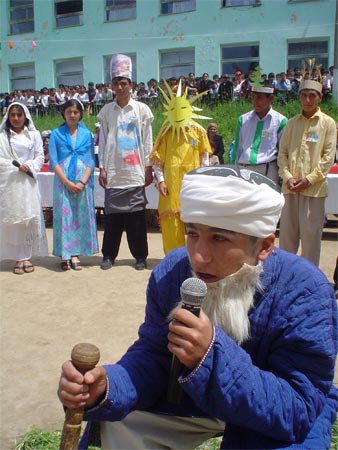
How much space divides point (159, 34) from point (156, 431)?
58.4 ft

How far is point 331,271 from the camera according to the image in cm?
569

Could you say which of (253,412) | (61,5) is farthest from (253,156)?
(61,5)

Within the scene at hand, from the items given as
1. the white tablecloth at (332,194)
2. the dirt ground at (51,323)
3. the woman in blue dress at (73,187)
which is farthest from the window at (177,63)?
the woman in blue dress at (73,187)

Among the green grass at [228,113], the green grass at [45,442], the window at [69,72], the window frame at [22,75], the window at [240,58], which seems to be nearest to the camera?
the green grass at [45,442]

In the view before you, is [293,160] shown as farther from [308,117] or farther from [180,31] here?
[180,31]

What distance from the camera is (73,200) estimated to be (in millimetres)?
5871

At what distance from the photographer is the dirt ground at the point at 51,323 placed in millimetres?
2879

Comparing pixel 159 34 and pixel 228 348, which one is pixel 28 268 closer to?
pixel 228 348

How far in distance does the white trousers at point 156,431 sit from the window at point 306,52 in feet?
52.1

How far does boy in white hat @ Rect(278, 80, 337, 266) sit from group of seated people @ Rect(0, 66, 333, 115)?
8.72m

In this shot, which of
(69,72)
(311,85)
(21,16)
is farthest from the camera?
(69,72)

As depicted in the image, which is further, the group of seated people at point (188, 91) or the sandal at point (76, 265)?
the group of seated people at point (188, 91)

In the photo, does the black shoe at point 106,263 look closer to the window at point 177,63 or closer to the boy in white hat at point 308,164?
the boy in white hat at point 308,164

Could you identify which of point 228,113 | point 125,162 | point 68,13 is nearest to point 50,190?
point 125,162
